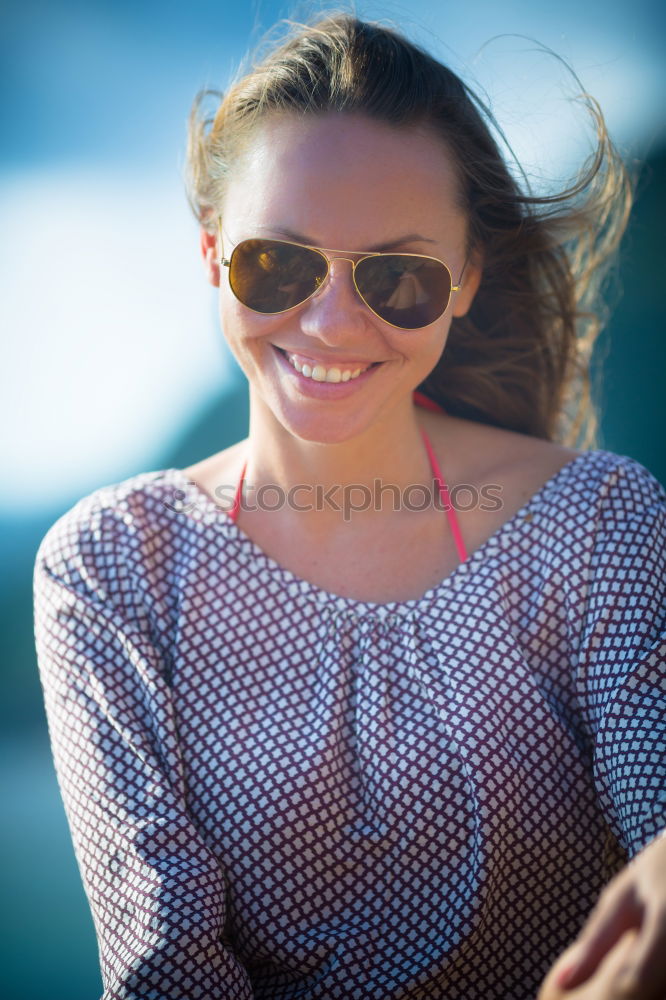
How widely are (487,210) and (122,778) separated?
1.30m

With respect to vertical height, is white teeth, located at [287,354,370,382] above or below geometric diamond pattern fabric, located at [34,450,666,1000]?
above

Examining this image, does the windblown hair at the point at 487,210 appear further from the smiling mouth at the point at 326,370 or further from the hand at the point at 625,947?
the hand at the point at 625,947

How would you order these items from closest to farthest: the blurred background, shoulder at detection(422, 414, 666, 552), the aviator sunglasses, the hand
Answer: the hand < the aviator sunglasses < shoulder at detection(422, 414, 666, 552) < the blurred background

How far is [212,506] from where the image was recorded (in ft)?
6.12

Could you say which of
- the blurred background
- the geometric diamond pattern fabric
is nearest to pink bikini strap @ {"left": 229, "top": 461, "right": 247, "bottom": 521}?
the geometric diamond pattern fabric

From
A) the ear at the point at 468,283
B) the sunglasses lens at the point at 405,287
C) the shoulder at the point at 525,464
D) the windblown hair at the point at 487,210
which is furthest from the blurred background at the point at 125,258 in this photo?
the sunglasses lens at the point at 405,287

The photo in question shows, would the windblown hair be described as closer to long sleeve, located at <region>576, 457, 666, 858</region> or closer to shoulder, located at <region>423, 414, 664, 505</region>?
shoulder, located at <region>423, 414, 664, 505</region>

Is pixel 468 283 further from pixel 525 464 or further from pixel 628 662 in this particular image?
pixel 628 662

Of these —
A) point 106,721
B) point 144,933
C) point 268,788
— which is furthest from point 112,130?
point 144,933

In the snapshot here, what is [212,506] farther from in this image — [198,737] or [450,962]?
[450,962]

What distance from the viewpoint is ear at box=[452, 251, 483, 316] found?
6.05 feet

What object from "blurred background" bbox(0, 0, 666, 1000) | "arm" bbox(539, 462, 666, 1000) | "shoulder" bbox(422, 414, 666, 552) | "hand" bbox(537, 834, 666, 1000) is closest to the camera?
"hand" bbox(537, 834, 666, 1000)

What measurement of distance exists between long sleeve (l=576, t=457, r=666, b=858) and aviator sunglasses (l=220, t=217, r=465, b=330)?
1.62ft

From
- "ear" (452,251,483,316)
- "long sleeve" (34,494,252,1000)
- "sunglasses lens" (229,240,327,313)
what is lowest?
"long sleeve" (34,494,252,1000)
